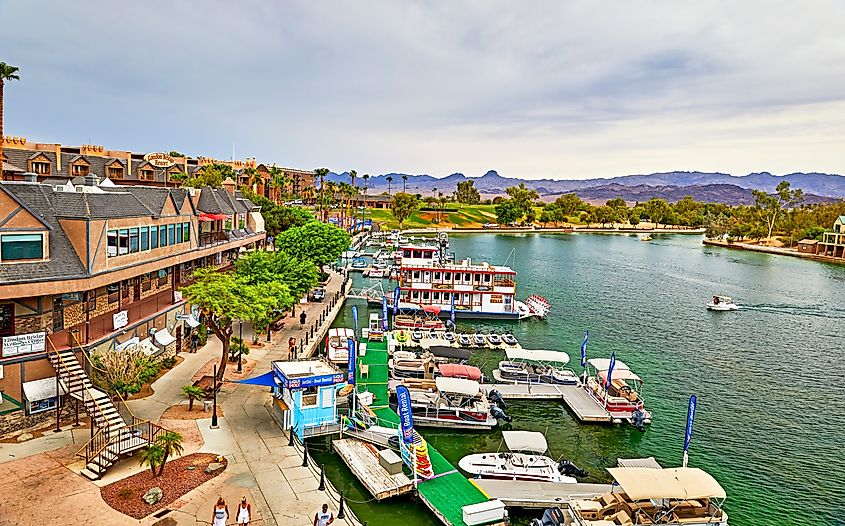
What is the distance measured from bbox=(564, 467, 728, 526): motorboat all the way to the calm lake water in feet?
12.3

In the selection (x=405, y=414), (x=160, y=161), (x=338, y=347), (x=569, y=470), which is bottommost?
(x=569, y=470)

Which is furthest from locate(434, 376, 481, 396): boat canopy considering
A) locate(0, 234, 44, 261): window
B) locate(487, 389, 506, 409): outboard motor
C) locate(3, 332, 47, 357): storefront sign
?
locate(0, 234, 44, 261): window

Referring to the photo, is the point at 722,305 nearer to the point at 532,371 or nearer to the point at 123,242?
the point at 532,371

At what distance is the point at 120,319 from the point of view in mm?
31422

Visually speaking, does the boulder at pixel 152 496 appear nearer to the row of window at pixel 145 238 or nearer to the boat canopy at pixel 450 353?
the row of window at pixel 145 238

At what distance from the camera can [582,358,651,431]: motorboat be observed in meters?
36.2

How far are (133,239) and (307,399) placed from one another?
48.4 ft

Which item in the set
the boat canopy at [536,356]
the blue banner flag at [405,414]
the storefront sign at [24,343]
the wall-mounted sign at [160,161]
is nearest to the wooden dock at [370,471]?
the blue banner flag at [405,414]

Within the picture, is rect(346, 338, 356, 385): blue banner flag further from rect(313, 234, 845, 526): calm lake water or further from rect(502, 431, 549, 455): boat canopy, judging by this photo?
rect(502, 431, 549, 455): boat canopy

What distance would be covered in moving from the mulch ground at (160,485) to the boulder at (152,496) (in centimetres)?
12

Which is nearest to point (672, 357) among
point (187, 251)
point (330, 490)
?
point (330, 490)

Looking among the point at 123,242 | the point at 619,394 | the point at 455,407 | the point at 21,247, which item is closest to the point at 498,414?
the point at 455,407

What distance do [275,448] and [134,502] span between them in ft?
22.0

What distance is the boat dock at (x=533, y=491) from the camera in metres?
25.2
